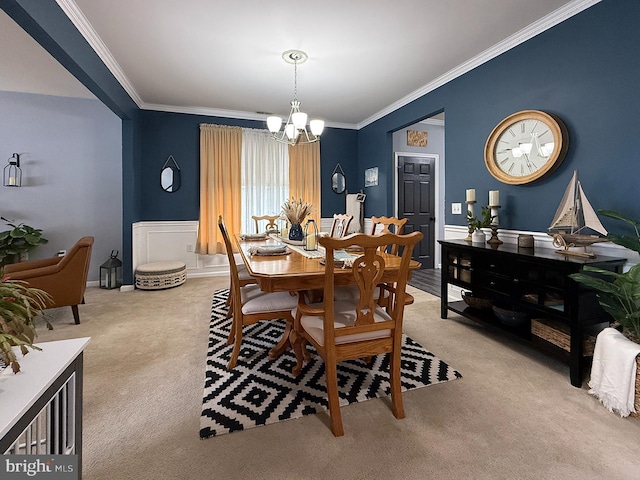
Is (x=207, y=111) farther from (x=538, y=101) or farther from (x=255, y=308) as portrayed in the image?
(x=538, y=101)

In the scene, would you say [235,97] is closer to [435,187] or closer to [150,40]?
[150,40]

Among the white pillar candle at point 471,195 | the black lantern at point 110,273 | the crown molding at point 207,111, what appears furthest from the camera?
the crown molding at point 207,111

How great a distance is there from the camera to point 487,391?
193cm

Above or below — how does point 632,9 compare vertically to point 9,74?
below

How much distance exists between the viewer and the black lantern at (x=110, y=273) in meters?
4.36

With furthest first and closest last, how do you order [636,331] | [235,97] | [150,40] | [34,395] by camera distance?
[235,97], [150,40], [636,331], [34,395]

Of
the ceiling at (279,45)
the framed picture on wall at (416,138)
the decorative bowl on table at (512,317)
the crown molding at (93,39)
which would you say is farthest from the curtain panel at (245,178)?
the decorative bowl on table at (512,317)

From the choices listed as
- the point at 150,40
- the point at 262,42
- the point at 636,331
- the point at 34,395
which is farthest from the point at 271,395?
the point at 150,40

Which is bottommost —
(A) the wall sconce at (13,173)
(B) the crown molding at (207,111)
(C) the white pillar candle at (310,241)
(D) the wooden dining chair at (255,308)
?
(D) the wooden dining chair at (255,308)

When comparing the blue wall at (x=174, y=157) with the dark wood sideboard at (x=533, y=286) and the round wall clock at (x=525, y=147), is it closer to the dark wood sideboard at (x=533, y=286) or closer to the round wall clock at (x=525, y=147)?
the round wall clock at (x=525, y=147)

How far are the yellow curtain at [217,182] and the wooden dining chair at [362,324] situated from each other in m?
3.63

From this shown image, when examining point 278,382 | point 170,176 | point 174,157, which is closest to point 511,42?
point 278,382

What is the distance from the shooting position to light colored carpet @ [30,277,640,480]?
1.35 metres

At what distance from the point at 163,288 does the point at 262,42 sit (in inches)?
127
